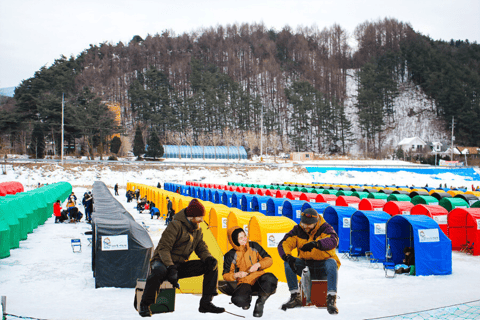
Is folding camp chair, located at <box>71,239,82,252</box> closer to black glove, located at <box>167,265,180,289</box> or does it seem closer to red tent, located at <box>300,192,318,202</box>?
black glove, located at <box>167,265,180,289</box>

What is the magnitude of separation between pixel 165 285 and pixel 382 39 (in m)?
128

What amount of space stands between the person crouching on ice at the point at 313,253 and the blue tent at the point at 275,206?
10.6m

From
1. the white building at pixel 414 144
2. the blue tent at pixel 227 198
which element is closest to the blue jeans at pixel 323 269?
the blue tent at pixel 227 198

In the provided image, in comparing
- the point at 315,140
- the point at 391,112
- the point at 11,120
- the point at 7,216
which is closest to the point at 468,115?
the point at 391,112

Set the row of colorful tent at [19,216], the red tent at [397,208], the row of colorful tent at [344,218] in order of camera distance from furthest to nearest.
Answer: the red tent at [397,208], the row of colorful tent at [19,216], the row of colorful tent at [344,218]

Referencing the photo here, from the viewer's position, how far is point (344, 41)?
124 m

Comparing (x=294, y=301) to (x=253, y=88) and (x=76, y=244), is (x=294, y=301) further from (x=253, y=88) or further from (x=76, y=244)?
(x=253, y=88)

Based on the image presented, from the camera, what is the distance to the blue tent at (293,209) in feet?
48.5

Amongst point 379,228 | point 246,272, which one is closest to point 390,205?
point 379,228

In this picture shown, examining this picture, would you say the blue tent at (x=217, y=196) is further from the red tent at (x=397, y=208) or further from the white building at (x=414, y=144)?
the white building at (x=414, y=144)

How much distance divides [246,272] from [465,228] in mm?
10412

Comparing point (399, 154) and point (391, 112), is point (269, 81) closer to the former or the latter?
point (391, 112)

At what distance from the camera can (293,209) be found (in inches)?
592

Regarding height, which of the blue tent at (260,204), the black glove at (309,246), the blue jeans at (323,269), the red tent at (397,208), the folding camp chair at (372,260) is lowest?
the folding camp chair at (372,260)
